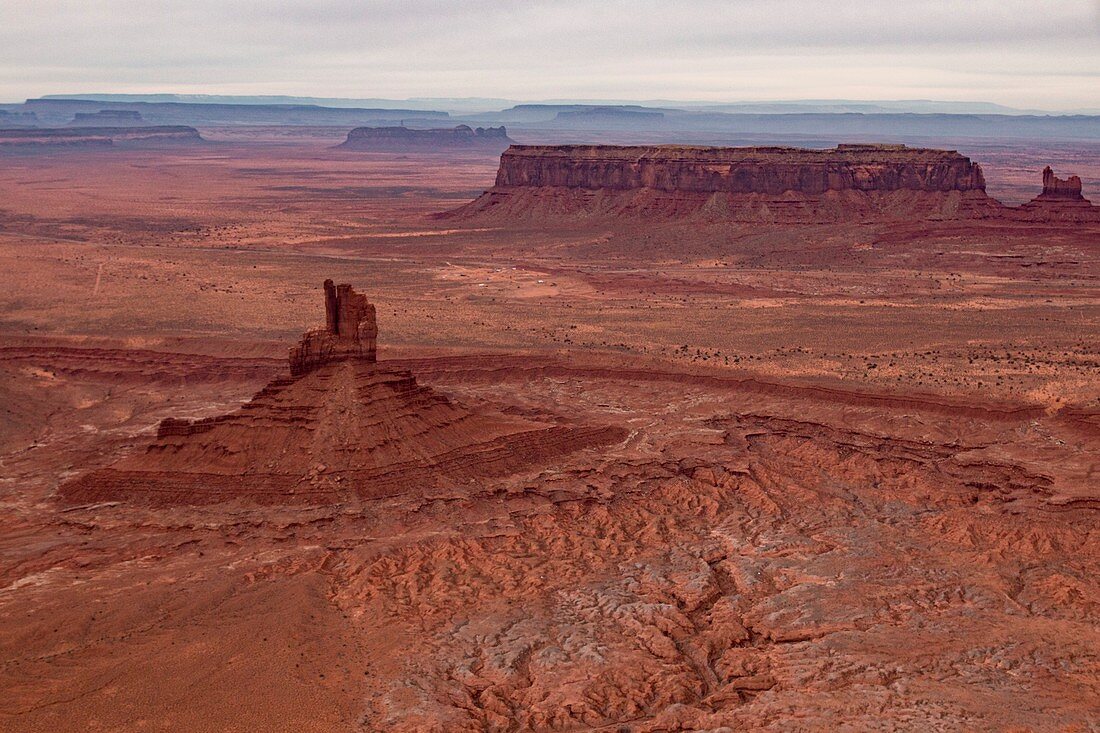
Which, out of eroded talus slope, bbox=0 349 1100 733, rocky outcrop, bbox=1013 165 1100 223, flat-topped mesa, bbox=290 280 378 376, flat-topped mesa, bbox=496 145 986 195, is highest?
flat-topped mesa, bbox=496 145 986 195

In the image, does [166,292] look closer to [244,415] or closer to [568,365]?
[568,365]

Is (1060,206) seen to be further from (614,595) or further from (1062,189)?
(614,595)

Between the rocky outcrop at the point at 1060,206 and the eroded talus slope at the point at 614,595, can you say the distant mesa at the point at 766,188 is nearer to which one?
the rocky outcrop at the point at 1060,206

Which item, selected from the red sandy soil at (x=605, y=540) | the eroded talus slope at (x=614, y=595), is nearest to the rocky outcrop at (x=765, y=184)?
the red sandy soil at (x=605, y=540)

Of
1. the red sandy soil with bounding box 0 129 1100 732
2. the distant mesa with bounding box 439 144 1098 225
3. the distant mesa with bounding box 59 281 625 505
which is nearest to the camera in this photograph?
the red sandy soil with bounding box 0 129 1100 732

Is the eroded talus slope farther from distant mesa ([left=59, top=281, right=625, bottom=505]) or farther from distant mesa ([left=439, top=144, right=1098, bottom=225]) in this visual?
distant mesa ([left=439, top=144, right=1098, bottom=225])

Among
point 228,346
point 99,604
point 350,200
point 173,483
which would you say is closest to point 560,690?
point 99,604

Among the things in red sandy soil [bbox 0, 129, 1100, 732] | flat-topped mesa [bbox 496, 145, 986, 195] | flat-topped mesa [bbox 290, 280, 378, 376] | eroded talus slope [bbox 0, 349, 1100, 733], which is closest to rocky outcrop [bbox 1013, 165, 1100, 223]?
flat-topped mesa [bbox 496, 145, 986, 195]
